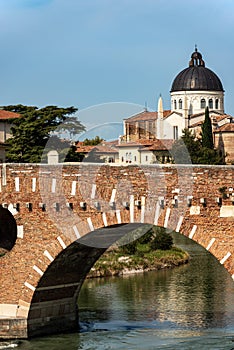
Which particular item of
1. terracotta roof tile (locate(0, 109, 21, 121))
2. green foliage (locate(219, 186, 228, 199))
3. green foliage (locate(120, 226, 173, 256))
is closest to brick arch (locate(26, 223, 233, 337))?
green foliage (locate(219, 186, 228, 199))

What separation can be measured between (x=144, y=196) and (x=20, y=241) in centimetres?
371

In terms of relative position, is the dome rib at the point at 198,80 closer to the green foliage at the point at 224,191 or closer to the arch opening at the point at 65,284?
the arch opening at the point at 65,284

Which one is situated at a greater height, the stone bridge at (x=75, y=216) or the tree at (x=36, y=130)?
the tree at (x=36, y=130)

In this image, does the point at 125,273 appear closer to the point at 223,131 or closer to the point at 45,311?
the point at 45,311

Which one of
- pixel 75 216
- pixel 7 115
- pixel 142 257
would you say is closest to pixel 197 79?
pixel 7 115

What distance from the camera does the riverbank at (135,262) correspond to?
37469mm

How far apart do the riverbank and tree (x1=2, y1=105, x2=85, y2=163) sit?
8085 millimetres

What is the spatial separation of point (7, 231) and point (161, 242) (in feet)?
54.8

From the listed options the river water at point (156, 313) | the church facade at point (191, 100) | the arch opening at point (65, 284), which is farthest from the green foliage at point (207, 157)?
the arch opening at point (65, 284)

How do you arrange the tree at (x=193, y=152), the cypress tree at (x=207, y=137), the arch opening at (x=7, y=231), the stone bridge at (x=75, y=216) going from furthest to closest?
the cypress tree at (x=207, y=137) → the tree at (x=193, y=152) → the arch opening at (x=7, y=231) → the stone bridge at (x=75, y=216)

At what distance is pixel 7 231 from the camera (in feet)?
90.9

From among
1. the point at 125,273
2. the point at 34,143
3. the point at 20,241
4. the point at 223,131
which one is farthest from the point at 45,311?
the point at 223,131

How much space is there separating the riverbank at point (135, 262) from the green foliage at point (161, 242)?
362 millimetres

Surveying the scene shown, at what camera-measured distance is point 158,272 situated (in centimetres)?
3869
